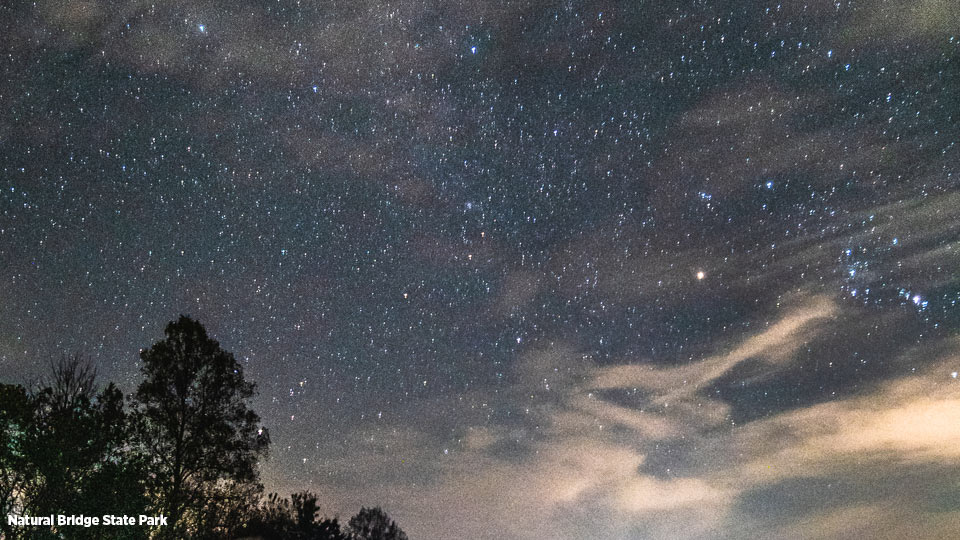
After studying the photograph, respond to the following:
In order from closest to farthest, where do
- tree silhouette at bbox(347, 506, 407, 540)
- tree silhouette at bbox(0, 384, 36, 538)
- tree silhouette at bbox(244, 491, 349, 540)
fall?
tree silhouette at bbox(0, 384, 36, 538)
tree silhouette at bbox(244, 491, 349, 540)
tree silhouette at bbox(347, 506, 407, 540)

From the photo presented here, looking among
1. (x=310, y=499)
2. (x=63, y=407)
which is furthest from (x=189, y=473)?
(x=310, y=499)

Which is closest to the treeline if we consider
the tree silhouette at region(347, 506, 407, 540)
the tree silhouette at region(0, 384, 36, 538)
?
the tree silhouette at region(0, 384, 36, 538)

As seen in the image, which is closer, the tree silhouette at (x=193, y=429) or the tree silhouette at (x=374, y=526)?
the tree silhouette at (x=193, y=429)

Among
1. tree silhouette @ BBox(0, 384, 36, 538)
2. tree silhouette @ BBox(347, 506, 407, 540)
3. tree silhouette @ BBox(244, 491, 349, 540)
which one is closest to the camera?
tree silhouette @ BBox(0, 384, 36, 538)

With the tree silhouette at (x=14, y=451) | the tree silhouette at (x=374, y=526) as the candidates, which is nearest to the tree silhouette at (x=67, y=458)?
the tree silhouette at (x=14, y=451)

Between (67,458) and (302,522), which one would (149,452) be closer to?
(67,458)

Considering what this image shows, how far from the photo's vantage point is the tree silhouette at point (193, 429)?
24.9m

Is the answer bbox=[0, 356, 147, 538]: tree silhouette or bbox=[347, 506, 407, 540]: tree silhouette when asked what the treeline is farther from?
bbox=[347, 506, 407, 540]: tree silhouette

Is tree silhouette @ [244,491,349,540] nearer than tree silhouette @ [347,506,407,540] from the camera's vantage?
Yes

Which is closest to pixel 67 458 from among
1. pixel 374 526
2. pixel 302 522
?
pixel 302 522

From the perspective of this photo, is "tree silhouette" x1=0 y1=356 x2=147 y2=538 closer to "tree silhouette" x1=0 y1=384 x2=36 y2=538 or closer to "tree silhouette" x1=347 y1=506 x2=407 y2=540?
"tree silhouette" x1=0 y1=384 x2=36 y2=538

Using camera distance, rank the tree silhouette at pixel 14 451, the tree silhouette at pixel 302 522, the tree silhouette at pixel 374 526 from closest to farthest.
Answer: the tree silhouette at pixel 14 451
the tree silhouette at pixel 302 522
the tree silhouette at pixel 374 526

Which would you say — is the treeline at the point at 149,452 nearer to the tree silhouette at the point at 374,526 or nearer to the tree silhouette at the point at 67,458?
the tree silhouette at the point at 67,458

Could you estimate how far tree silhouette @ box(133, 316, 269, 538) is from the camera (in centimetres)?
2486
